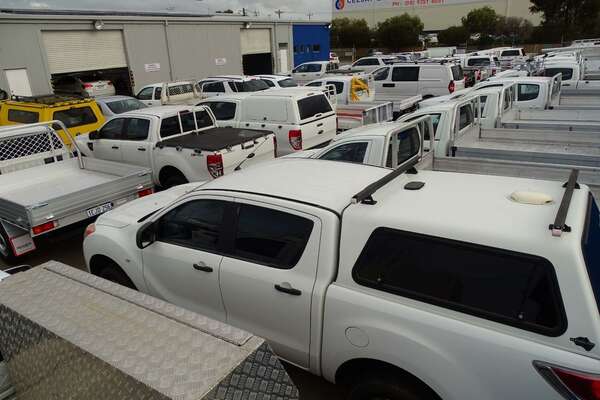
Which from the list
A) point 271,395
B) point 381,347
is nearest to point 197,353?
point 271,395

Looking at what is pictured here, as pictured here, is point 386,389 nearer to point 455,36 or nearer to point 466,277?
point 466,277

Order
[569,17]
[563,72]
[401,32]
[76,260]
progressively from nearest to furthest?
[76,260] < [563,72] < [569,17] < [401,32]

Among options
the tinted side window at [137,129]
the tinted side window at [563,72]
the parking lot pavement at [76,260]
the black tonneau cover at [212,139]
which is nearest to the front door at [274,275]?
the parking lot pavement at [76,260]

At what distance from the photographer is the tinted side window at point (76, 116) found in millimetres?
9961

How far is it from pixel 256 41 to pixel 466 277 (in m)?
30.4

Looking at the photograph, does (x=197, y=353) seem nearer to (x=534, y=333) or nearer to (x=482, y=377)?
(x=482, y=377)

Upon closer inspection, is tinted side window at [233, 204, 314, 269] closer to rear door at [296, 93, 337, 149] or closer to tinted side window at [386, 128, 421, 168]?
tinted side window at [386, 128, 421, 168]

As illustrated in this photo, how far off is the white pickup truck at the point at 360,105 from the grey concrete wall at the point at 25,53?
42.7ft

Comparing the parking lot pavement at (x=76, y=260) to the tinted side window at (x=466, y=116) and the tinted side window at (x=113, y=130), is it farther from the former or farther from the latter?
the tinted side window at (x=466, y=116)

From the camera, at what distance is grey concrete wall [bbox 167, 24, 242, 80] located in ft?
81.3

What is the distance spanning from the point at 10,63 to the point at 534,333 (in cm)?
2200

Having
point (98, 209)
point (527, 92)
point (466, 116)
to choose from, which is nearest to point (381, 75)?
point (527, 92)

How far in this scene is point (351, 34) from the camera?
6206cm

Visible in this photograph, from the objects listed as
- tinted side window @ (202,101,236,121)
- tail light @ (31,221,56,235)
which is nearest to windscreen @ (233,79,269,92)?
tinted side window @ (202,101,236,121)
